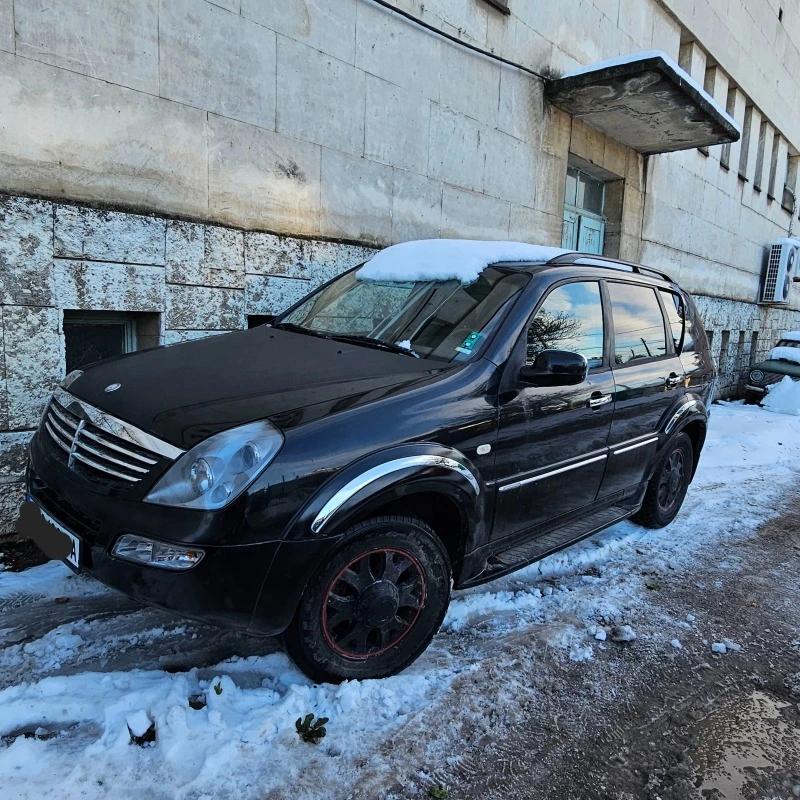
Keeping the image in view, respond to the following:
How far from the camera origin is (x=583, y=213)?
1042 centimetres

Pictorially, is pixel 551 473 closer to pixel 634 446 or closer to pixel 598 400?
pixel 598 400

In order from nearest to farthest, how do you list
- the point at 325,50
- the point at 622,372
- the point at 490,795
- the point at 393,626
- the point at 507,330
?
the point at 490,795, the point at 393,626, the point at 507,330, the point at 622,372, the point at 325,50

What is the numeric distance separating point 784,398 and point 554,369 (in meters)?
11.1

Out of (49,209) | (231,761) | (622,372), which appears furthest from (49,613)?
(622,372)

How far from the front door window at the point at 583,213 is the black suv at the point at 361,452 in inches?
259

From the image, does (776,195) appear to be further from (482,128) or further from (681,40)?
(482,128)

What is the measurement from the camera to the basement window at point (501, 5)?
7439 millimetres

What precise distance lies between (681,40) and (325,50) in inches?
374

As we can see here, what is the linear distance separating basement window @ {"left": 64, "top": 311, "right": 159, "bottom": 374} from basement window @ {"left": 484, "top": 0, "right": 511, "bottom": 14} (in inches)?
227

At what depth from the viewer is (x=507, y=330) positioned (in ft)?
9.88

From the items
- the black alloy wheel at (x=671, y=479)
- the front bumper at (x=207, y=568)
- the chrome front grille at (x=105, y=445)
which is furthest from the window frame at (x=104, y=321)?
the black alloy wheel at (x=671, y=479)

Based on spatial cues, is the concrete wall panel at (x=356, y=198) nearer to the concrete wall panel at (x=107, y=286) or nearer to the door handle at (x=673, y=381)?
the concrete wall panel at (x=107, y=286)

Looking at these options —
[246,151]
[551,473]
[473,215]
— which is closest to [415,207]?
[473,215]

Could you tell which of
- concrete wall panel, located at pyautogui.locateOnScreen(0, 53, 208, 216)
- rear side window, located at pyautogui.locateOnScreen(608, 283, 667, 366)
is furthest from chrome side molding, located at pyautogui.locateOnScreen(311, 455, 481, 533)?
concrete wall panel, located at pyautogui.locateOnScreen(0, 53, 208, 216)
